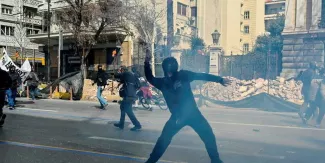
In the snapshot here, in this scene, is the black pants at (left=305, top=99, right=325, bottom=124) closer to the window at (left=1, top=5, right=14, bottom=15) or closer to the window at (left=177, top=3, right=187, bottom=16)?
the window at (left=177, top=3, right=187, bottom=16)

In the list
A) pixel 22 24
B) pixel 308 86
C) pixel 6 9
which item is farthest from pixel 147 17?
pixel 6 9

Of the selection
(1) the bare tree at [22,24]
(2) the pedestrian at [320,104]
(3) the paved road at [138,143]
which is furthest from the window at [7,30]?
(2) the pedestrian at [320,104]

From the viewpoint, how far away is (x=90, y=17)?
82.0 ft

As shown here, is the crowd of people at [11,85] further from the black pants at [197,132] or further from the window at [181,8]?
the window at [181,8]

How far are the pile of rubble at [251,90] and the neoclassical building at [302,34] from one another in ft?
22.4

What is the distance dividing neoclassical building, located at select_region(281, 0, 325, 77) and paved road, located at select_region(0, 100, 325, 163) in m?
17.6

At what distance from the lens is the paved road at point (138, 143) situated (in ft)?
19.0

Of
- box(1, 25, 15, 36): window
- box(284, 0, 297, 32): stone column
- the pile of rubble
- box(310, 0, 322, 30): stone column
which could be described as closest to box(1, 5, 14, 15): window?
box(1, 25, 15, 36): window

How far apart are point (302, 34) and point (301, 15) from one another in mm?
1607

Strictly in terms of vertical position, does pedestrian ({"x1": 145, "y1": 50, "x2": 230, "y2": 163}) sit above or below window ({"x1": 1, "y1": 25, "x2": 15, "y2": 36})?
below

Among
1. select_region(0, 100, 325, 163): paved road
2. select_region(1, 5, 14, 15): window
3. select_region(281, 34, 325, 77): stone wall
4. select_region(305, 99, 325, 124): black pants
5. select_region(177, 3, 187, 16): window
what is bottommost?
select_region(0, 100, 325, 163): paved road

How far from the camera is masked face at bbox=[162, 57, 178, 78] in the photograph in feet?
15.1

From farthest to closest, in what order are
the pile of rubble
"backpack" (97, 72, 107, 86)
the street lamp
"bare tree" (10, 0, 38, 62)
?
1. "bare tree" (10, 0, 38, 62)
2. the street lamp
3. the pile of rubble
4. "backpack" (97, 72, 107, 86)

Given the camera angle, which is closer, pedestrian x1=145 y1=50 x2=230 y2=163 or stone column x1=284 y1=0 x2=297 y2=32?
pedestrian x1=145 y1=50 x2=230 y2=163
